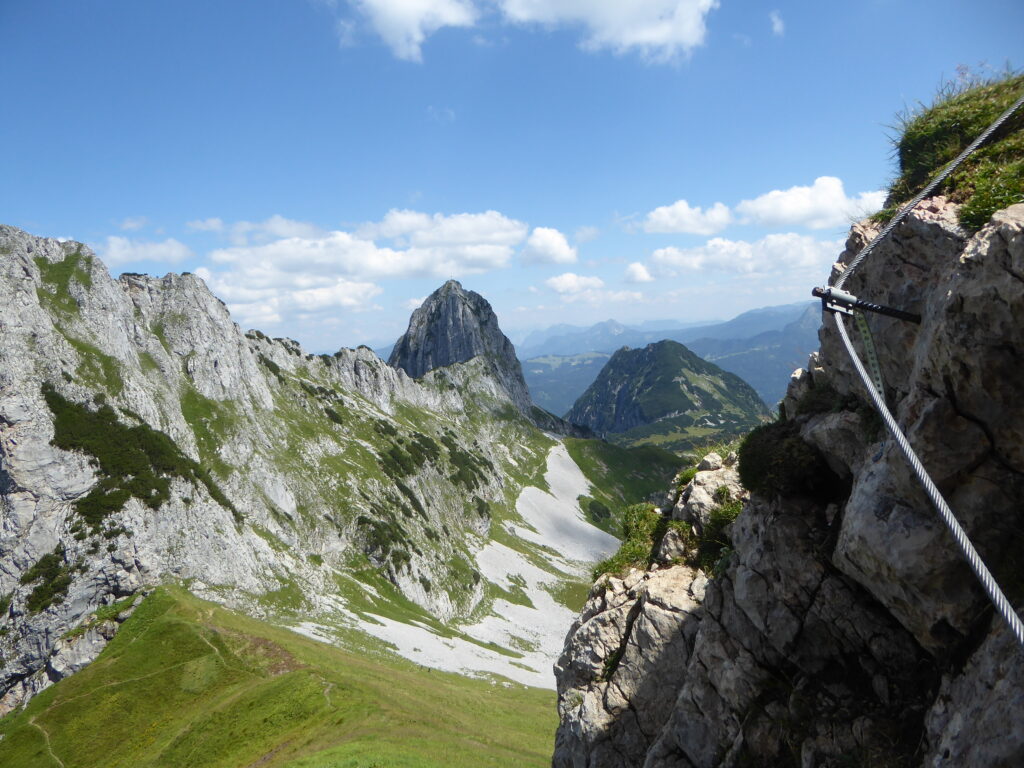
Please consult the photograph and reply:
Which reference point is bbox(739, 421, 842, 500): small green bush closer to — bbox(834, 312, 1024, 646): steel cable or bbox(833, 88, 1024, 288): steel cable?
bbox(833, 88, 1024, 288): steel cable

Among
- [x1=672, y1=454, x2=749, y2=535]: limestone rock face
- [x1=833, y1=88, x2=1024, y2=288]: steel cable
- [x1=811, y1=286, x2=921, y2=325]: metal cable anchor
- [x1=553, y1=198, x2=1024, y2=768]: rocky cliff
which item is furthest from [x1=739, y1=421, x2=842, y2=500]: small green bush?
[x1=833, y1=88, x2=1024, y2=288]: steel cable

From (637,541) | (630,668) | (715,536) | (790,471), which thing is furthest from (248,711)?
(790,471)

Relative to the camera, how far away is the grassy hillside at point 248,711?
1463 inches

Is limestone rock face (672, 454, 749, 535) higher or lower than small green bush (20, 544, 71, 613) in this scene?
higher

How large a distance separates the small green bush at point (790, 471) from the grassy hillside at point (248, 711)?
92.0 feet

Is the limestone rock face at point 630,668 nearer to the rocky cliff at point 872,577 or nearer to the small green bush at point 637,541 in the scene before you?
the rocky cliff at point 872,577

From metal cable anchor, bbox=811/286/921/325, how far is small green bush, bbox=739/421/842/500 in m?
4.55

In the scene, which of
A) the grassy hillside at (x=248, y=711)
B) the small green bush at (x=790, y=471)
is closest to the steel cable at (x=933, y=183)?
the small green bush at (x=790, y=471)

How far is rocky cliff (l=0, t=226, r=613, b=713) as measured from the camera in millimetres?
73375

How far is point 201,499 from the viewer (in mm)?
89312

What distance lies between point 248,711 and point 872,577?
4771cm

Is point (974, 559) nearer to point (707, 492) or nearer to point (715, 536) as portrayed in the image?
point (715, 536)

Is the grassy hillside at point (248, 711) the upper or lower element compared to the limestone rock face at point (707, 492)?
lower

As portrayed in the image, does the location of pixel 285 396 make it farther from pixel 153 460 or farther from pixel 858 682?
pixel 858 682
